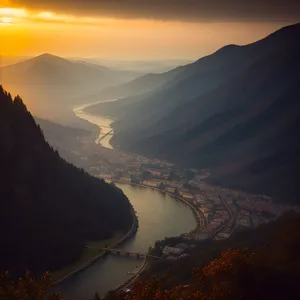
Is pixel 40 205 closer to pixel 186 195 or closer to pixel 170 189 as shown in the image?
pixel 186 195

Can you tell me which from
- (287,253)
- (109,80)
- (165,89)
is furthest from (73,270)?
(109,80)

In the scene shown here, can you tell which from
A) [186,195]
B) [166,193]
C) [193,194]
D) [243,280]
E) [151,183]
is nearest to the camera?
[243,280]

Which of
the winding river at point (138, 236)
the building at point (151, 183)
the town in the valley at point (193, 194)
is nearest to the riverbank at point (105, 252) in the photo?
the winding river at point (138, 236)

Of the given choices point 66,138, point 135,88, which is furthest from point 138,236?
point 135,88

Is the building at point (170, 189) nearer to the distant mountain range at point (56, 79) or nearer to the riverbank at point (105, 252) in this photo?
the riverbank at point (105, 252)

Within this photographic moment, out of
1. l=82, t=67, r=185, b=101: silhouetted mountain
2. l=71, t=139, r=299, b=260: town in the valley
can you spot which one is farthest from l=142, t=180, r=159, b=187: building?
l=82, t=67, r=185, b=101: silhouetted mountain

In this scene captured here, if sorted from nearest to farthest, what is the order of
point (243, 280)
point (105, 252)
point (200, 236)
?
point (243, 280) < point (105, 252) < point (200, 236)
